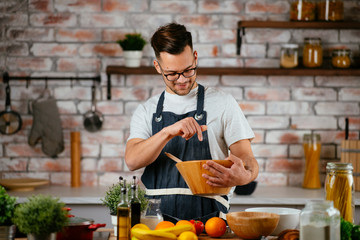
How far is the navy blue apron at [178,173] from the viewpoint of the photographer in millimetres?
2389

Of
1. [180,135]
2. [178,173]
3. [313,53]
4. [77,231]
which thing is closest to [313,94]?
[313,53]

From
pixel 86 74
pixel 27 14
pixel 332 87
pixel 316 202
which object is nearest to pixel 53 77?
pixel 86 74

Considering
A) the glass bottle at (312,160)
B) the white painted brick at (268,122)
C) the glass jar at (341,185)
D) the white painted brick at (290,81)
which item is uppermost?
the white painted brick at (290,81)

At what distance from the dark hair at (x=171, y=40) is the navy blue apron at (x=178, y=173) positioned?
0.30 meters

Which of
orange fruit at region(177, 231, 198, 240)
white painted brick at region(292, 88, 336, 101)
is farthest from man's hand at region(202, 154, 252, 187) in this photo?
white painted brick at region(292, 88, 336, 101)

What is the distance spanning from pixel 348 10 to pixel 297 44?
0.47 meters

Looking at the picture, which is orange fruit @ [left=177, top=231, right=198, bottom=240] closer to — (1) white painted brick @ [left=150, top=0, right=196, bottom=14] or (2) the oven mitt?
(2) the oven mitt

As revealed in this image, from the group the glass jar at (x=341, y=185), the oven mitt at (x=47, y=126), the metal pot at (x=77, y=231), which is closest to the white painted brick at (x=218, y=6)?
the oven mitt at (x=47, y=126)

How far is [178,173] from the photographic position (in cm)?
242

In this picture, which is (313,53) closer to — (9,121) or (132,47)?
(132,47)

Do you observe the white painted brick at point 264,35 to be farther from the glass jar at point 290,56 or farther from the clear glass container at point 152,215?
the clear glass container at point 152,215

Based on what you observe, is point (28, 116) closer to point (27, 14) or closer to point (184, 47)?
point (27, 14)

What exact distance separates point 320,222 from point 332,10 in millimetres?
2584

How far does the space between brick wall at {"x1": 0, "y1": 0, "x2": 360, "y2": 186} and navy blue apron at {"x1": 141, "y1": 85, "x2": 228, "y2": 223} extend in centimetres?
136
